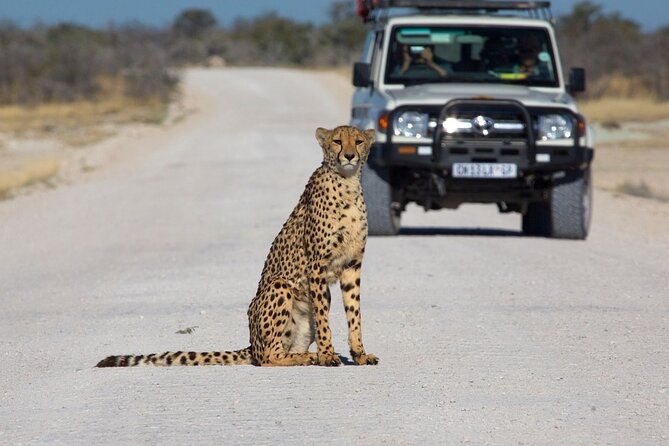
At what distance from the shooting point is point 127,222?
17547mm

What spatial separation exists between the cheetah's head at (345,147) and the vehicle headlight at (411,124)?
569 cm

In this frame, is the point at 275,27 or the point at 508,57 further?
the point at 275,27

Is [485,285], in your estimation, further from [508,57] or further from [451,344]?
[508,57]

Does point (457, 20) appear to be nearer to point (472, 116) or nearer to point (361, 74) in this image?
point (361, 74)

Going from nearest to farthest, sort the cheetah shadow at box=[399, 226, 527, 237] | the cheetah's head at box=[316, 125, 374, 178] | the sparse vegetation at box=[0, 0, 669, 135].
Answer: the cheetah's head at box=[316, 125, 374, 178], the cheetah shadow at box=[399, 226, 527, 237], the sparse vegetation at box=[0, 0, 669, 135]

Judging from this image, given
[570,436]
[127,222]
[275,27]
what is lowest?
[275,27]

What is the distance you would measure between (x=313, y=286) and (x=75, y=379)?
4.06 feet

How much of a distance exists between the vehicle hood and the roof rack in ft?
3.07

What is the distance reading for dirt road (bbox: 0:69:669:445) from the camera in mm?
6168

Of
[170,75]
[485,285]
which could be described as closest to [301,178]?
[485,285]

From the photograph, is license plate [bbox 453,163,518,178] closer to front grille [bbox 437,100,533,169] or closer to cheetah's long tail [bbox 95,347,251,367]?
front grille [bbox 437,100,533,169]

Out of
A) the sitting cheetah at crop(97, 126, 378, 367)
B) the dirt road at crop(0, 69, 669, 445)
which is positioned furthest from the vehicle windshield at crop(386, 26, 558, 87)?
the sitting cheetah at crop(97, 126, 378, 367)

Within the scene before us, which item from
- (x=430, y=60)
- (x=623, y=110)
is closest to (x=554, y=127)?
(x=430, y=60)

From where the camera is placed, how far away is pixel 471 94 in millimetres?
13609
